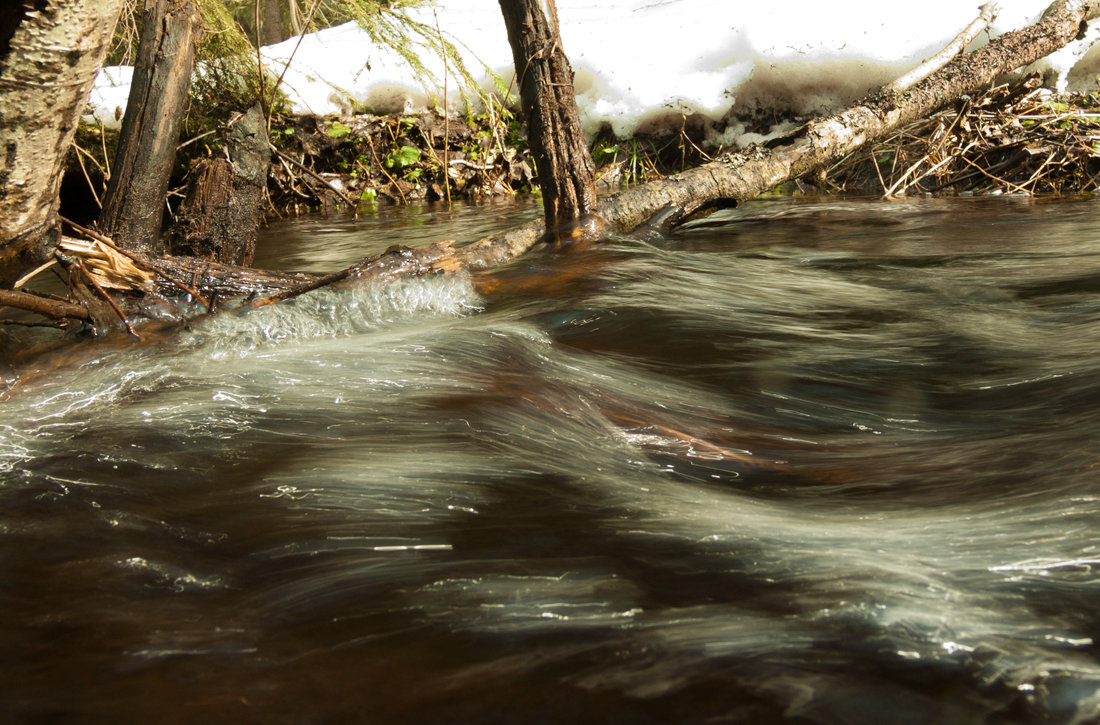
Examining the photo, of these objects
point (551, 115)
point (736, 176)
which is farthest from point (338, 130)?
point (551, 115)

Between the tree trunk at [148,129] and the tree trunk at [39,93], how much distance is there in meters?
1.40

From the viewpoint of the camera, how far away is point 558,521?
60.6 inches

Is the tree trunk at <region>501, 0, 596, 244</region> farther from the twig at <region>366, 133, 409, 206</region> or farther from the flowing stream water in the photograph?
the twig at <region>366, 133, 409, 206</region>

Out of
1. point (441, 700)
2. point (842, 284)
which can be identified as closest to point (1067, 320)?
point (842, 284)

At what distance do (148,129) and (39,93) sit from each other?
1912 mm

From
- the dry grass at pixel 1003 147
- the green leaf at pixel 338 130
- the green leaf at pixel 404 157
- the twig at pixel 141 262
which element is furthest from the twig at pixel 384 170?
the twig at pixel 141 262

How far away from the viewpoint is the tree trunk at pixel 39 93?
2.06 meters

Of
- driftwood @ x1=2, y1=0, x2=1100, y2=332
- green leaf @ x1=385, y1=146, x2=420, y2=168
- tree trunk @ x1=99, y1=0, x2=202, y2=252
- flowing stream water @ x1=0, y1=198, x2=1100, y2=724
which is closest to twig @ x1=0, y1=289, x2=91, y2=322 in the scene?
flowing stream water @ x1=0, y1=198, x2=1100, y2=724

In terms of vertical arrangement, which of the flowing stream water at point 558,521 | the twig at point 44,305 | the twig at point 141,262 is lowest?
the flowing stream water at point 558,521

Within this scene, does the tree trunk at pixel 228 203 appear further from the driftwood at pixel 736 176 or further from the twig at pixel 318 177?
the twig at pixel 318 177

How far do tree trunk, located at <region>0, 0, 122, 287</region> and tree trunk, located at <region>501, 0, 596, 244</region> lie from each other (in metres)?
2.06

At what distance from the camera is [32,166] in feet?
7.78

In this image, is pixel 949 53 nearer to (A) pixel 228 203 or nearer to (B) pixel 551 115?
(B) pixel 551 115

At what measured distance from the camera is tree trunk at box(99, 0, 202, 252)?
393 cm
